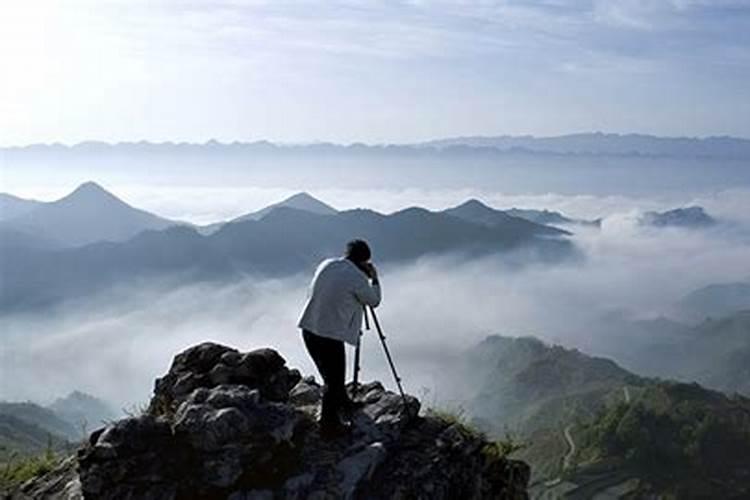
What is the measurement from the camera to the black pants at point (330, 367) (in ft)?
43.6

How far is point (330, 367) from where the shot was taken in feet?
43.7

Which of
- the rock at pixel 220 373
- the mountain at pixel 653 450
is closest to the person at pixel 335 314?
the rock at pixel 220 373

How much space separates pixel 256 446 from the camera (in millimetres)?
12734

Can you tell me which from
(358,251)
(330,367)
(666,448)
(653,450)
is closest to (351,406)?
(330,367)

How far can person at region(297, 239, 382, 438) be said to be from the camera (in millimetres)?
13039

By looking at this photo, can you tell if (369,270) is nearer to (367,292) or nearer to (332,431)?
(367,292)

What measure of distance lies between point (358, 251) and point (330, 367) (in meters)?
1.82

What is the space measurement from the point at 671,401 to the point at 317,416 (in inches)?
6978

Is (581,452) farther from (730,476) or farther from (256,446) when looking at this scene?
(256,446)

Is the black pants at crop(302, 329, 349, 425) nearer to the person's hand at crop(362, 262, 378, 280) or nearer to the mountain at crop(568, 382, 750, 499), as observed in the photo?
the person's hand at crop(362, 262, 378, 280)

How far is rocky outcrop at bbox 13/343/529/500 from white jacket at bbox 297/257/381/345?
143cm

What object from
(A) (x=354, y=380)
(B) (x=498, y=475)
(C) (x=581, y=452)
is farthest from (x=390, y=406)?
(C) (x=581, y=452)

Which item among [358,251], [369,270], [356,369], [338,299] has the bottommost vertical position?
[356,369]

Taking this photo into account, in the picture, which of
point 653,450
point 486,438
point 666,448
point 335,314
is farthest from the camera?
point 653,450
